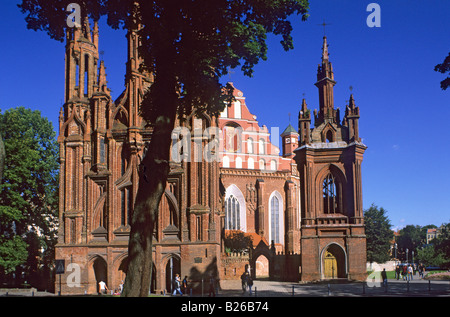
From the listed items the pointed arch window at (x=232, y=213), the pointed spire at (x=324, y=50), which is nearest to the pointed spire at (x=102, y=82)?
the pointed spire at (x=324, y=50)

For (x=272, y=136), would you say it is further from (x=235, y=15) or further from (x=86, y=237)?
(x=235, y=15)

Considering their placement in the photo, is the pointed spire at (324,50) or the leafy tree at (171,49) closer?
the leafy tree at (171,49)

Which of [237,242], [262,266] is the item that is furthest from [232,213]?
[262,266]

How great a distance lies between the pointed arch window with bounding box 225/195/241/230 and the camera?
5859 cm

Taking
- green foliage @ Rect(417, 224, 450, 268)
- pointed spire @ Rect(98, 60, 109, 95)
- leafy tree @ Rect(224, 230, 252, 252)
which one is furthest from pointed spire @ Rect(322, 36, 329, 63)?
green foliage @ Rect(417, 224, 450, 268)

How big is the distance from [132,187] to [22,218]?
10.2 metres

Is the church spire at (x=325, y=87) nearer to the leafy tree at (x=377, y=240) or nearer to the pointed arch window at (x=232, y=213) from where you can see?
the pointed arch window at (x=232, y=213)

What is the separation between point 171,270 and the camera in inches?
1257

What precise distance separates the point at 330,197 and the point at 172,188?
14.3m

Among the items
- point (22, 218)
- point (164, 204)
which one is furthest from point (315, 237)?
point (22, 218)

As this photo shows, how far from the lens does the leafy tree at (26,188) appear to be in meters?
36.8

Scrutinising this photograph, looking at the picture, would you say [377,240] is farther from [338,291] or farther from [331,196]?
[338,291]

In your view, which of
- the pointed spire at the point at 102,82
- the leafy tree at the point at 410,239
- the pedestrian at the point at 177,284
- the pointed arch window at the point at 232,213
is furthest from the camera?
the leafy tree at the point at 410,239

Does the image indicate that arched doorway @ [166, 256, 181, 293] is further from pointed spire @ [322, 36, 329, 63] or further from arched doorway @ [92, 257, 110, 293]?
pointed spire @ [322, 36, 329, 63]
